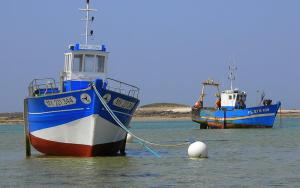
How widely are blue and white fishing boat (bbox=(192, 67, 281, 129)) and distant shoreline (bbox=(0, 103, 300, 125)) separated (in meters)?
60.9

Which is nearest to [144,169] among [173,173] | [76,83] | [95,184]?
[173,173]

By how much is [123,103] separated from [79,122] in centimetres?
189

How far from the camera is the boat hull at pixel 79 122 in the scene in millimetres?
22156

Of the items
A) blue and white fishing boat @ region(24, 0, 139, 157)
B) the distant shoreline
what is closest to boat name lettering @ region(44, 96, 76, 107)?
blue and white fishing boat @ region(24, 0, 139, 157)

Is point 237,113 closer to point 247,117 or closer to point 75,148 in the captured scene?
point 247,117

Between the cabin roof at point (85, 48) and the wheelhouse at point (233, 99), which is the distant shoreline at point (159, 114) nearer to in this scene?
the wheelhouse at point (233, 99)

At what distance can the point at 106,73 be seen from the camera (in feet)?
83.8

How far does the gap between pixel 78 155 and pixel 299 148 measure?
960cm

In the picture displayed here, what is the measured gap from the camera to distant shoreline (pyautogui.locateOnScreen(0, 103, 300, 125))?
12164 cm

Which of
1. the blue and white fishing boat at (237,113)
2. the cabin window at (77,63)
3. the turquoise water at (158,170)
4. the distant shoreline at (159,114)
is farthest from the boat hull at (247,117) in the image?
the distant shoreline at (159,114)

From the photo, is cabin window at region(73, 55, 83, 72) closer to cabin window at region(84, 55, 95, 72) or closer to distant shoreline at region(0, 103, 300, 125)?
cabin window at region(84, 55, 95, 72)

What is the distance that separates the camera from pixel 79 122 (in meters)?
22.3

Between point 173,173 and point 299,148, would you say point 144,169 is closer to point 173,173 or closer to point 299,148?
point 173,173

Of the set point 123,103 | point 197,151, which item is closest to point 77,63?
point 123,103
